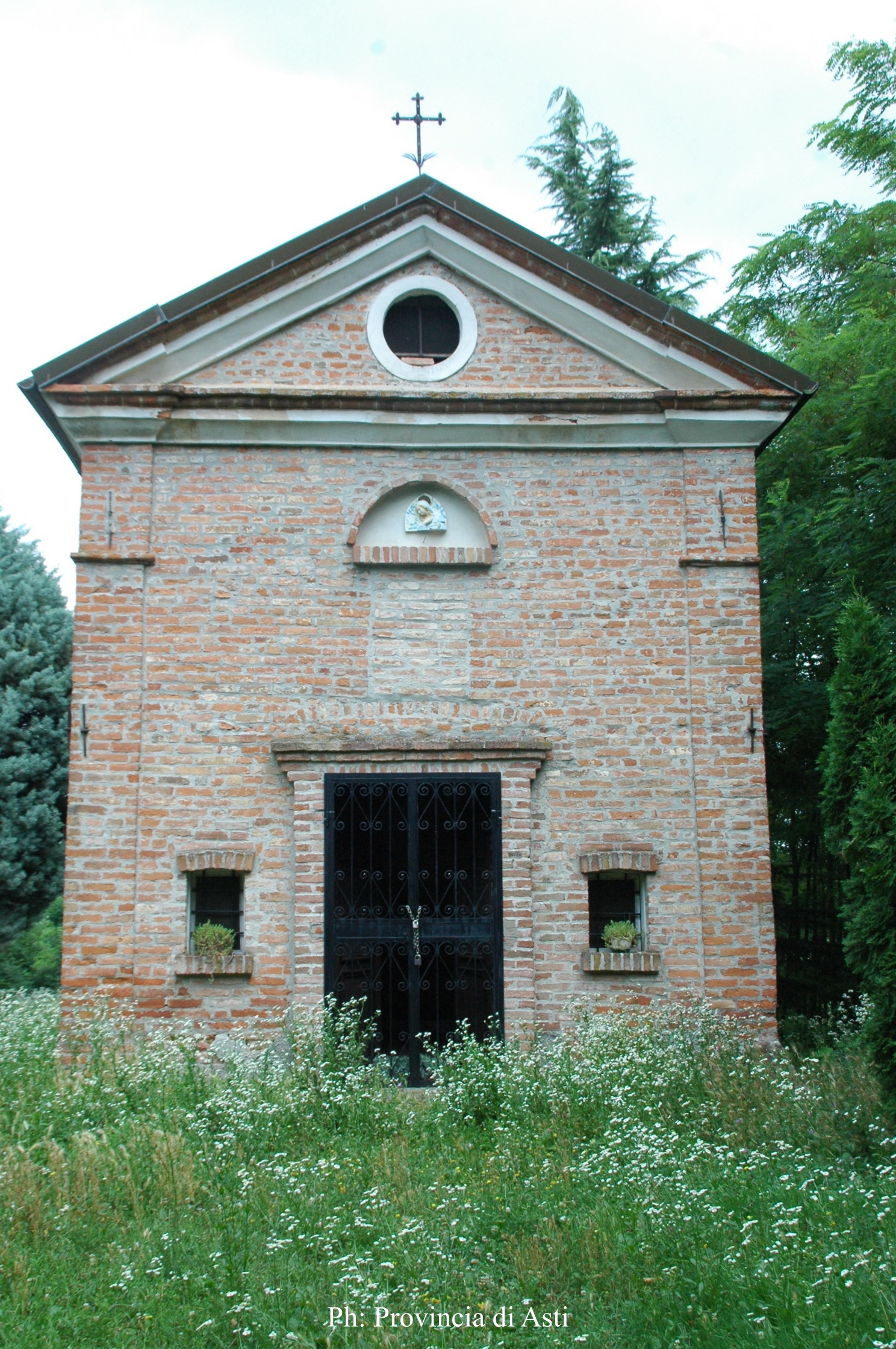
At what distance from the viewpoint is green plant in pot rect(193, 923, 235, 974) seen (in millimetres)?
8867

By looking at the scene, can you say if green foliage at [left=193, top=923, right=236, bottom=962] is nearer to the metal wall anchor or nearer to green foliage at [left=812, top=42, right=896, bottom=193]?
the metal wall anchor

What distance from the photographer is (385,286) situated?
9.98 metres

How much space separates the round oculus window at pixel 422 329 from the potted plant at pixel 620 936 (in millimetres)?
4843

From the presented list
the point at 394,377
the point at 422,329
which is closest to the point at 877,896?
the point at 394,377

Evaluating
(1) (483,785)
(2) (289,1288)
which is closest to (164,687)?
(1) (483,785)

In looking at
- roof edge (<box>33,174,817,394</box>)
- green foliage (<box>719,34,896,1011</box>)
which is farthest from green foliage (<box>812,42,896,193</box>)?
roof edge (<box>33,174,817,394</box>)

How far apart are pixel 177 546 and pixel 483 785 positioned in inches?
126

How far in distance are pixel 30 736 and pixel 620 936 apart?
8454 mm

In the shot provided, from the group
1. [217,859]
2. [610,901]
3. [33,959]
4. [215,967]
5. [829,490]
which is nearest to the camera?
[215,967]

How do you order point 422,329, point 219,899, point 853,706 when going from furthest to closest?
point 422,329, point 219,899, point 853,706

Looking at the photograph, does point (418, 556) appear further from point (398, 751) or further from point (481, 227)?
point (481, 227)

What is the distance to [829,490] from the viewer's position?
47.0ft

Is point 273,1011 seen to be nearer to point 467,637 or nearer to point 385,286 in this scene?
point 467,637

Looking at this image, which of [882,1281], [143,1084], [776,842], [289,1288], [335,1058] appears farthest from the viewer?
Result: [776,842]
